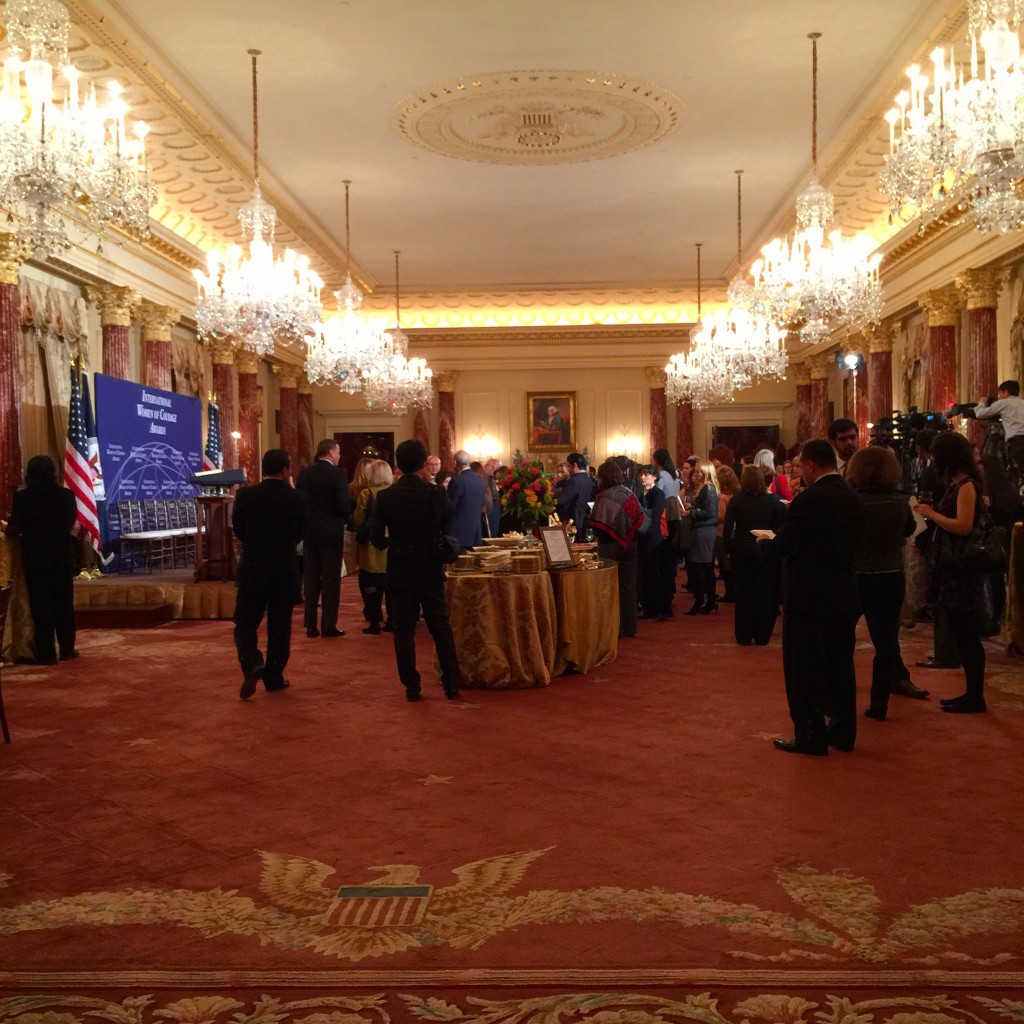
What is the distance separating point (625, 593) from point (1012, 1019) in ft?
21.4

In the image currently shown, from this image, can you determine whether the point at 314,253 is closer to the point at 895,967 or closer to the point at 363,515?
the point at 363,515

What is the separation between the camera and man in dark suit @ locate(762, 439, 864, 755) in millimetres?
4852

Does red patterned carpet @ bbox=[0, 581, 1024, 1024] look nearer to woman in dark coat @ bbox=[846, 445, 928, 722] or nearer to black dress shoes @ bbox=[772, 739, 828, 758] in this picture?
black dress shoes @ bbox=[772, 739, 828, 758]

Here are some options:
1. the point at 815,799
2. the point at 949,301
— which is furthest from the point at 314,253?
the point at 815,799

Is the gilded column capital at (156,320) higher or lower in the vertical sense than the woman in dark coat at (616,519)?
higher

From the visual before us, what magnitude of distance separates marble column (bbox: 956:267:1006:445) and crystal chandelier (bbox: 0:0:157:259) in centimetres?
1055

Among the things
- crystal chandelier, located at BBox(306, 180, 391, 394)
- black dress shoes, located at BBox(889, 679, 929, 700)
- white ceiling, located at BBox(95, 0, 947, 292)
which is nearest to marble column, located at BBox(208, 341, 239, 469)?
crystal chandelier, located at BBox(306, 180, 391, 394)

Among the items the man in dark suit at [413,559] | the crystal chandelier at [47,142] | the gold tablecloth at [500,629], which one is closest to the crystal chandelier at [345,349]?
the crystal chandelier at [47,142]

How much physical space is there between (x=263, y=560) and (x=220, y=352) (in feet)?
41.6

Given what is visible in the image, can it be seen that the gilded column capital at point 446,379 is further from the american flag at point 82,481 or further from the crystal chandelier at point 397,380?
the american flag at point 82,481

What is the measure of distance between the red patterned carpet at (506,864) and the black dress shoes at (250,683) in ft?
0.73

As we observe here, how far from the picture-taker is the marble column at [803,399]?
74.4 feet

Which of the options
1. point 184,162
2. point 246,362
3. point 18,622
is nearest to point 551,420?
point 246,362

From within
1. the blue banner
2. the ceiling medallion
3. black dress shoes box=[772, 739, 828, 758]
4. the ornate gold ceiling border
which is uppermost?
the ceiling medallion
